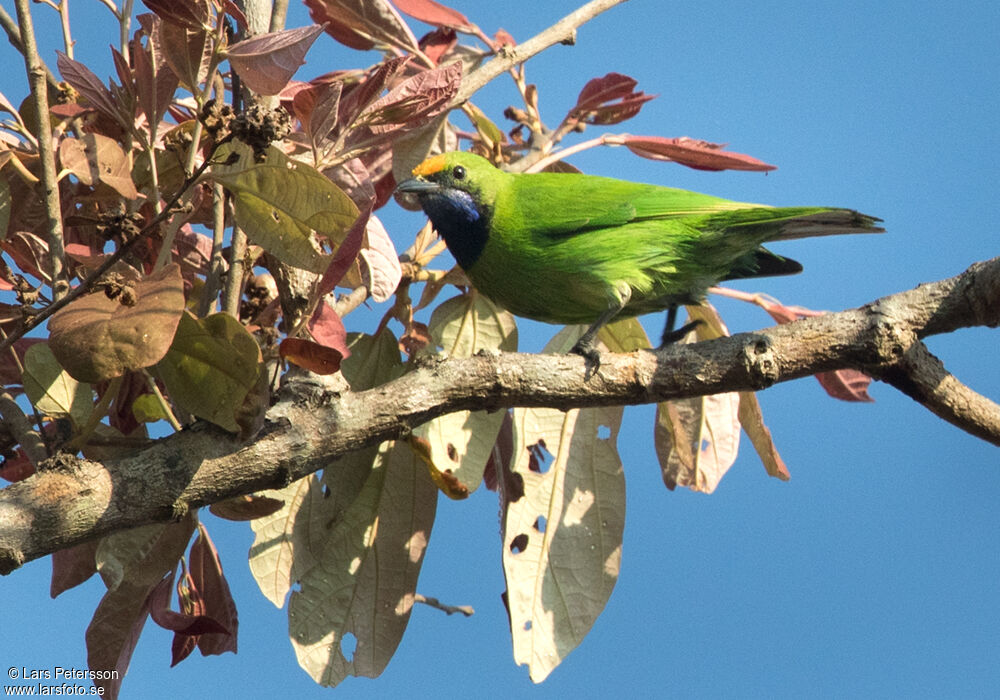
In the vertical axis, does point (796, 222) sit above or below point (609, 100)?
below

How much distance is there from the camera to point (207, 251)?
9.30 feet

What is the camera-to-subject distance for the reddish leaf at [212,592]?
2.84 m

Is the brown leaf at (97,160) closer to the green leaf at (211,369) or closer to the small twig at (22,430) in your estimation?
the green leaf at (211,369)

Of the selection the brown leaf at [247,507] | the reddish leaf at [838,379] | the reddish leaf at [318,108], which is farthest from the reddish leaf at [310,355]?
the reddish leaf at [838,379]

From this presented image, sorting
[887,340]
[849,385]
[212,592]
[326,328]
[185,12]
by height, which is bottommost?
[212,592]

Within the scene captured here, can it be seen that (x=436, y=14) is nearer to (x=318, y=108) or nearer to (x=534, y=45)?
(x=534, y=45)

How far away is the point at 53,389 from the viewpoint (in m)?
2.32

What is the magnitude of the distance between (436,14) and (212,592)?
2059 mm

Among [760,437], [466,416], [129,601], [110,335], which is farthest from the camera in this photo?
[760,437]

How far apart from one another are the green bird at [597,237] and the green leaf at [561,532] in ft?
1.30

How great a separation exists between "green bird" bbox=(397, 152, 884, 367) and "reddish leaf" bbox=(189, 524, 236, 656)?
3.99 ft

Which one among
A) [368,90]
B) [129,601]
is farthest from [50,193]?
[129,601]

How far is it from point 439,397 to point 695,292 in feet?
5.05

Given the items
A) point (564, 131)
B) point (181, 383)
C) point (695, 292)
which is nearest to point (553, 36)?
point (564, 131)
